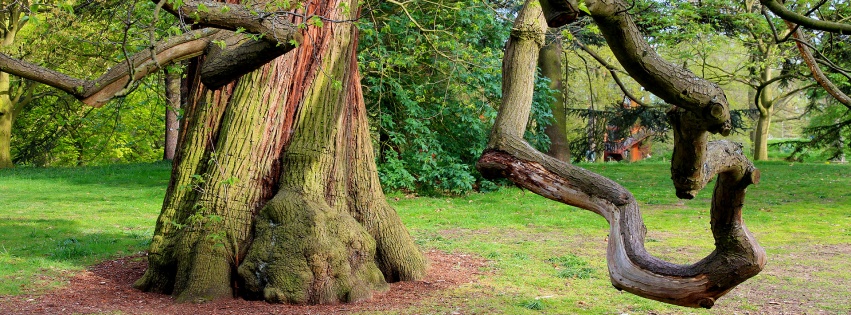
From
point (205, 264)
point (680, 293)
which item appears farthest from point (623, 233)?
point (205, 264)

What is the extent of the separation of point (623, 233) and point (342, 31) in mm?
4896

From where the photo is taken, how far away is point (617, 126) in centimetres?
2666

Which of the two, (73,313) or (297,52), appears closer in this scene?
(73,313)

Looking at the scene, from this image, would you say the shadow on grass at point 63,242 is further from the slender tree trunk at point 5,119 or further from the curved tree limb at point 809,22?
the slender tree trunk at point 5,119

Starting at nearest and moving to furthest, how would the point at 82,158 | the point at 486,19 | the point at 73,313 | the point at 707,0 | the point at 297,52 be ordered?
the point at 73,313, the point at 297,52, the point at 486,19, the point at 707,0, the point at 82,158

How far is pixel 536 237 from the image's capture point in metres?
11.6

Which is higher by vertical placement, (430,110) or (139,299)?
(430,110)

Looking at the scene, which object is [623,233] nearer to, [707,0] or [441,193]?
[441,193]

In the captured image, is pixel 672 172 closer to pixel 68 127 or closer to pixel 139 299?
pixel 139 299

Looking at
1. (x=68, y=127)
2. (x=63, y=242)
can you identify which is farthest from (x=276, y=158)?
(x=68, y=127)

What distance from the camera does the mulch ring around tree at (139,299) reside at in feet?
22.2

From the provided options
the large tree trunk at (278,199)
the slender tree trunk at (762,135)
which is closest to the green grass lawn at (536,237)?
the large tree trunk at (278,199)

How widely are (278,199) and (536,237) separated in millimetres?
5329

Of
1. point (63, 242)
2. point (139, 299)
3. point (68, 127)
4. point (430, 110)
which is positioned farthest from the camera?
point (68, 127)
